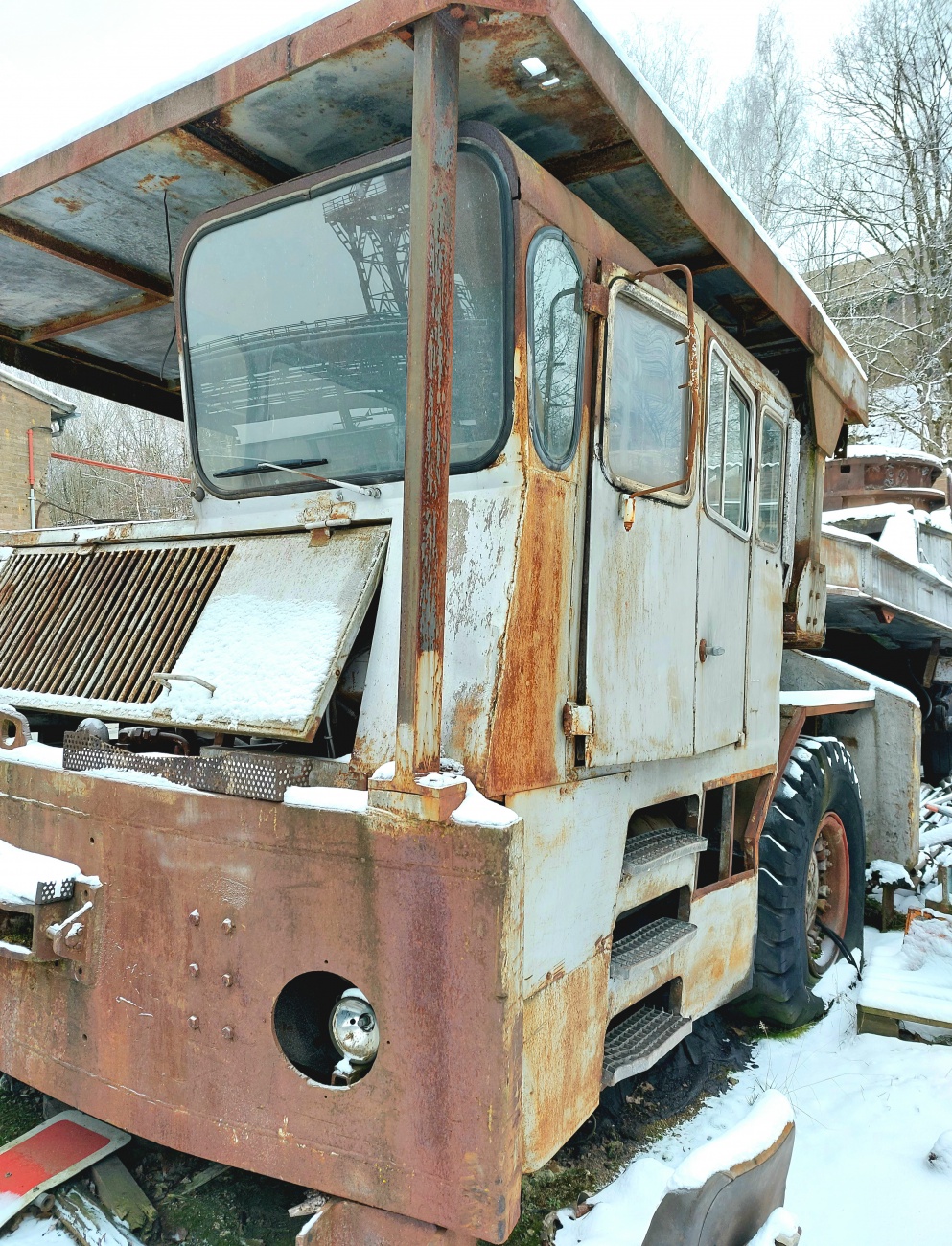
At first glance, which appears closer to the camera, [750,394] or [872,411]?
[750,394]

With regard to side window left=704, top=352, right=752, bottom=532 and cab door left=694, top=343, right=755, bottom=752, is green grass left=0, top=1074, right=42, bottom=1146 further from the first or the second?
side window left=704, top=352, right=752, bottom=532

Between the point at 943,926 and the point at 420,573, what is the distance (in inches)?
135

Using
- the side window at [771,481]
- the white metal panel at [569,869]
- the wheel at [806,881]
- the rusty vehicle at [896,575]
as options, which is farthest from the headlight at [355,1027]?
the rusty vehicle at [896,575]

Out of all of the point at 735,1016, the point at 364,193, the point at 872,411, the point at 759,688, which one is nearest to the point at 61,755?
the point at 364,193

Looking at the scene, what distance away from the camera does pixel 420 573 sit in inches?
71.5

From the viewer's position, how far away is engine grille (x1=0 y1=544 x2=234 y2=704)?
2.48 metres

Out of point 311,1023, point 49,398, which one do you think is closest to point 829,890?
point 311,1023

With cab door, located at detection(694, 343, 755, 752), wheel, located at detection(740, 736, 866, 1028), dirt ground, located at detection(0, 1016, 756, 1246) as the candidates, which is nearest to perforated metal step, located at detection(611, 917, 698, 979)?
cab door, located at detection(694, 343, 755, 752)

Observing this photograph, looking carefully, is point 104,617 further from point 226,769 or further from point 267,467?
point 226,769

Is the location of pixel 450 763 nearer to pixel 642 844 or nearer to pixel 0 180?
pixel 642 844

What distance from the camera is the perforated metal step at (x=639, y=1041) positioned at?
7.93 ft

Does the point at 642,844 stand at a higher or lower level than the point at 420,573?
lower

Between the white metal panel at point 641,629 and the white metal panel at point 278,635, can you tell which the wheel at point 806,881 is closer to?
the white metal panel at point 641,629

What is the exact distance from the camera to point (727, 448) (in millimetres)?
3229
